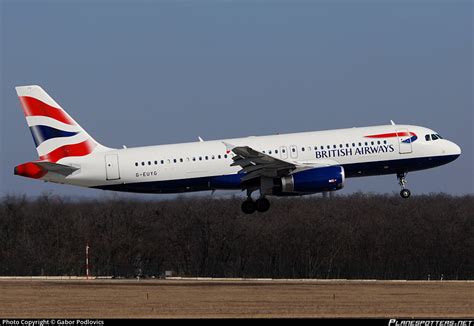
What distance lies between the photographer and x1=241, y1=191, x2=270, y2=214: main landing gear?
65.0 meters

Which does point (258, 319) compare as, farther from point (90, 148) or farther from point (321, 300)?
point (90, 148)

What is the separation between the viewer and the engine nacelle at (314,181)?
62.3 meters

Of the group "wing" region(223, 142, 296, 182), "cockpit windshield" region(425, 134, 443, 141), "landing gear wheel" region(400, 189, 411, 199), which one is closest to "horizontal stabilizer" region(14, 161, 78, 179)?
"wing" region(223, 142, 296, 182)

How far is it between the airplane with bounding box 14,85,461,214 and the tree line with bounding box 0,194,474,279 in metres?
34.5

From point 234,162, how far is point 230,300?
1429 cm

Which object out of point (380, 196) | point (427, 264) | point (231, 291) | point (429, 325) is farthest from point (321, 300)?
point (380, 196)

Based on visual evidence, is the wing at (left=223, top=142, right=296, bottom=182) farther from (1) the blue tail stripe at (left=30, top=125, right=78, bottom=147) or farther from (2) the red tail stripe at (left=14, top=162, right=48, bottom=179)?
(2) the red tail stripe at (left=14, top=162, right=48, bottom=179)

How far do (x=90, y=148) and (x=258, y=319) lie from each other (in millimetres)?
25550

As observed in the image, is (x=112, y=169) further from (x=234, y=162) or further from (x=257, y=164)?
(x=257, y=164)

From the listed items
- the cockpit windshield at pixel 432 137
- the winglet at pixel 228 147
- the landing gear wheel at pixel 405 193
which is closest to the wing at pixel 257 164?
the winglet at pixel 228 147

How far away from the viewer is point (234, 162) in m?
62.9

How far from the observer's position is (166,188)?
64250mm

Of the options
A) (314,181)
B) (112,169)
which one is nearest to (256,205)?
(314,181)

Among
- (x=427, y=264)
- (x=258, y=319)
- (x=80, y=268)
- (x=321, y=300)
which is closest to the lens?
(x=258, y=319)
